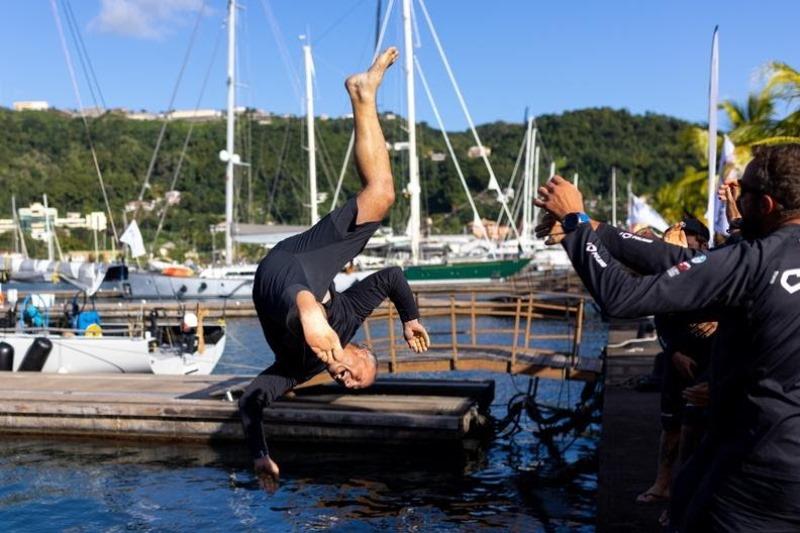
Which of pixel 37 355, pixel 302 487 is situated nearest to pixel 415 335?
pixel 302 487

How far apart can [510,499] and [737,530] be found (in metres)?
9.97

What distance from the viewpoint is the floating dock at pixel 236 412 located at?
1488 centimetres

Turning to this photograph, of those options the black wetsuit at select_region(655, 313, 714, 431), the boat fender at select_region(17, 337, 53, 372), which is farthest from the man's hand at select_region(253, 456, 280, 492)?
the boat fender at select_region(17, 337, 53, 372)

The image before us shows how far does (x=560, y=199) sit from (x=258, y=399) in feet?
8.63

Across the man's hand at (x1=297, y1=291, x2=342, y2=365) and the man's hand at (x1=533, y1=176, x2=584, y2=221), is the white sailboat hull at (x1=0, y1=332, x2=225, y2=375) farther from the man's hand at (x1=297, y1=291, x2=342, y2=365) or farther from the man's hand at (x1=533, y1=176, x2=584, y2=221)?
the man's hand at (x1=533, y1=176, x2=584, y2=221)

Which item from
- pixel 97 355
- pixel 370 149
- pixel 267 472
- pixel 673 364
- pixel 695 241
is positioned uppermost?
pixel 370 149

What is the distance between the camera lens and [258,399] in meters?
5.82

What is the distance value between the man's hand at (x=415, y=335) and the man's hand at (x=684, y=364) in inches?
83.7

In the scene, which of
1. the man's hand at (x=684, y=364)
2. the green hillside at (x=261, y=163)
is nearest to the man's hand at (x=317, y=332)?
the man's hand at (x=684, y=364)

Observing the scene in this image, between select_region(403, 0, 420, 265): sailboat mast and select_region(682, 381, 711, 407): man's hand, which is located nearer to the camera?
select_region(682, 381, 711, 407): man's hand

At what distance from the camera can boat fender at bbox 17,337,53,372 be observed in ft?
70.9

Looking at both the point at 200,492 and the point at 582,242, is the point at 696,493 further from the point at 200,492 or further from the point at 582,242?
the point at 200,492

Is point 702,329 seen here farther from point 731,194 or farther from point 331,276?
point 331,276

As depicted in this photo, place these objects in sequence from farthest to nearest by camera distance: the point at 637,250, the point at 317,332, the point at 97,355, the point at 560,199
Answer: the point at 97,355, the point at 317,332, the point at 637,250, the point at 560,199
